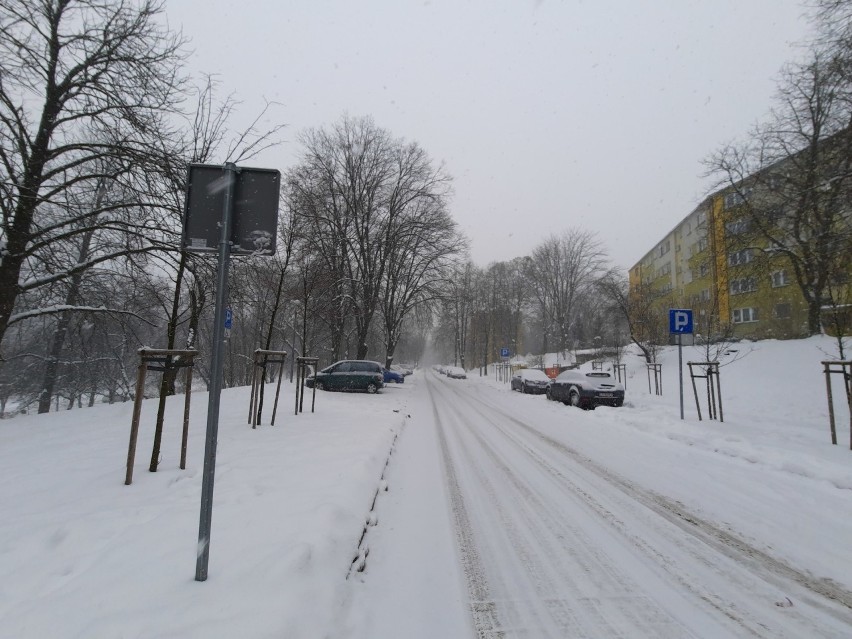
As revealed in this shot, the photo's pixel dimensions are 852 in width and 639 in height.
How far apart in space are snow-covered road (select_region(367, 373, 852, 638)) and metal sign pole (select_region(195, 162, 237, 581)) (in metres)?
1.50

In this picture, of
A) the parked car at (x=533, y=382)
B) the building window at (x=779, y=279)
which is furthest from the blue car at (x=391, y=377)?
the building window at (x=779, y=279)

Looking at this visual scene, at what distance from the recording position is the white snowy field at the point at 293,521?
236 cm

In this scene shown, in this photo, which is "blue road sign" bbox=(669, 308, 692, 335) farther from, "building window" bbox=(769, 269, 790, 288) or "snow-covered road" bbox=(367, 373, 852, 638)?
"building window" bbox=(769, 269, 790, 288)

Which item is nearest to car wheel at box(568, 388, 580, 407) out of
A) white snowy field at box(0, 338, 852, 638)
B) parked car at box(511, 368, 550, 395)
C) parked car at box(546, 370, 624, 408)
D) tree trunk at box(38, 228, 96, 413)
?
parked car at box(546, 370, 624, 408)

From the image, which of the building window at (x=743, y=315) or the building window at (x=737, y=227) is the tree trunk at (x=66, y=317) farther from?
the building window at (x=743, y=315)

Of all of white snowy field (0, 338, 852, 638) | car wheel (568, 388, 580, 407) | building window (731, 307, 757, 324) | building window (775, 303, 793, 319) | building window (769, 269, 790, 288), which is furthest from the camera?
building window (731, 307, 757, 324)

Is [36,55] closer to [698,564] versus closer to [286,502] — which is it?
[286,502]

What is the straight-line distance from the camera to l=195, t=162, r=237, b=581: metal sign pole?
2535 millimetres

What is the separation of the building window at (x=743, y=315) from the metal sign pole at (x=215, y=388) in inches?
1437

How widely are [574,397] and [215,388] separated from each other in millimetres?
14569

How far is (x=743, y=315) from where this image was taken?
30.2 m

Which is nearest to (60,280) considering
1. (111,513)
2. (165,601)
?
(111,513)

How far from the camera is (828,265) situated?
11984 millimetres

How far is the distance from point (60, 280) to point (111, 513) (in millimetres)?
8173
